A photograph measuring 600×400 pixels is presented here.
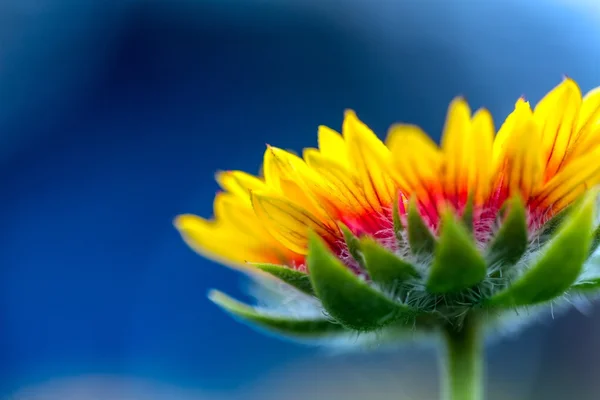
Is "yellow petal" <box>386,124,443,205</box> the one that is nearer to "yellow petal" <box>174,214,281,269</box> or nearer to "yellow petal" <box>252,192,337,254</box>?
"yellow petal" <box>252,192,337,254</box>

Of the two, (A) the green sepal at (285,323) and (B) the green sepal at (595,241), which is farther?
(A) the green sepal at (285,323)

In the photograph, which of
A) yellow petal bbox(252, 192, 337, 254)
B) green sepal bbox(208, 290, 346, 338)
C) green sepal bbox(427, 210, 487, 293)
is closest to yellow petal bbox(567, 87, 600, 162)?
green sepal bbox(427, 210, 487, 293)

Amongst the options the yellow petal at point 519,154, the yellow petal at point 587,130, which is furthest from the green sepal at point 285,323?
the yellow petal at point 587,130

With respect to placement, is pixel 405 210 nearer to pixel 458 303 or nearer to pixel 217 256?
pixel 458 303

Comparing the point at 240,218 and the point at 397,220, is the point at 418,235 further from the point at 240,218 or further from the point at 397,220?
the point at 240,218

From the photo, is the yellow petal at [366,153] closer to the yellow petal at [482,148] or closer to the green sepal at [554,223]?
the yellow petal at [482,148]

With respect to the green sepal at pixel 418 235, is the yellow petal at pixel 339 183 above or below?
above

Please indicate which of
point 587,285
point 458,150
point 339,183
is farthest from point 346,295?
point 587,285
